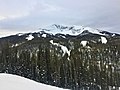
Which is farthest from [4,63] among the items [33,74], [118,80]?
[118,80]

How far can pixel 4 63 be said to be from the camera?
85000mm

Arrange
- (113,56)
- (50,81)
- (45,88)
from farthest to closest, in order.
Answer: (113,56) → (50,81) → (45,88)

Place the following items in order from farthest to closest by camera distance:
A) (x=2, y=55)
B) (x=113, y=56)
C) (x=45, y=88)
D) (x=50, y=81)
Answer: (x=113, y=56)
(x=2, y=55)
(x=50, y=81)
(x=45, y=88)

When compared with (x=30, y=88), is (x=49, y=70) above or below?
below

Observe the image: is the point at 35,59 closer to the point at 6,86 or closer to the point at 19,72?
the point at 19,72

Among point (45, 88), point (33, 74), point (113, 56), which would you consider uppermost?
point (45, 88)

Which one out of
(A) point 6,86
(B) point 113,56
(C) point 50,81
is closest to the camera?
(A) point 6,86

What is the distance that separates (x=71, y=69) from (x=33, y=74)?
1107 cm

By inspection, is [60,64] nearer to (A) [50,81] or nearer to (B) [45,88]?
(A) [50,81]

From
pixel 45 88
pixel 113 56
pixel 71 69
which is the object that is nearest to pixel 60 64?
pixel 71 69

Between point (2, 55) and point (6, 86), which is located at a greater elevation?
point (6, 86)

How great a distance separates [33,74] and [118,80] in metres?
27.7

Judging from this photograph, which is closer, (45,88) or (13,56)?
(45,88)

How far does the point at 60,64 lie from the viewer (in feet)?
275
